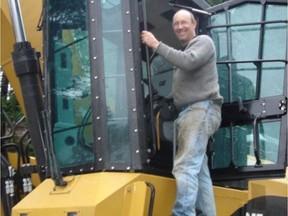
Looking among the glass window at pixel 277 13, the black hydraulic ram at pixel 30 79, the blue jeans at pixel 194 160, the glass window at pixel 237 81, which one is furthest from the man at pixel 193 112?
the black hydraulic ram at pixel 30 79

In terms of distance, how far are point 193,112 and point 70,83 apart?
0.85 metres

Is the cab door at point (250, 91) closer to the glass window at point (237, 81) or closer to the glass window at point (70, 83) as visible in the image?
the glass window at point (237, 81)

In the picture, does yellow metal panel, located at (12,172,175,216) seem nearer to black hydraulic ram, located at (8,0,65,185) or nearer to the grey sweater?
black hydraulic ram, located at (8,0,65,185)

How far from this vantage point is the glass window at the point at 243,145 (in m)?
3.85

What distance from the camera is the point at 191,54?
3.57 meters

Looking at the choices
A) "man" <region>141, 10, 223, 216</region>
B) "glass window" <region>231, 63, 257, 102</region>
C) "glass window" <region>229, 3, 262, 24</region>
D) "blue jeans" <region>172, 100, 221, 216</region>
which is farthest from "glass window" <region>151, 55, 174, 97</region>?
"glass window" <region>229, 3, 262, 24</region>

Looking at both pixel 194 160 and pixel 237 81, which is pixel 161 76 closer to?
pixel 237 81

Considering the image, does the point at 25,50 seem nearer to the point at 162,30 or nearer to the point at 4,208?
the point at 162,30

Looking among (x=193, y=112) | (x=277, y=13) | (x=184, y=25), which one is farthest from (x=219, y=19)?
(x=193, y=112)

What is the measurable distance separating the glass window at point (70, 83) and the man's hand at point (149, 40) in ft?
1.22

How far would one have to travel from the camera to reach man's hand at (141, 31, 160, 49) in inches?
142

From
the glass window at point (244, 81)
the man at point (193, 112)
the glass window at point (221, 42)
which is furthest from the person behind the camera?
the glass window at point (221, 42)

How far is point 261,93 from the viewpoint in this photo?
3.97m

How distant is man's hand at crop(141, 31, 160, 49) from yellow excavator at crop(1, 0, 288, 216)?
0.17 feet
